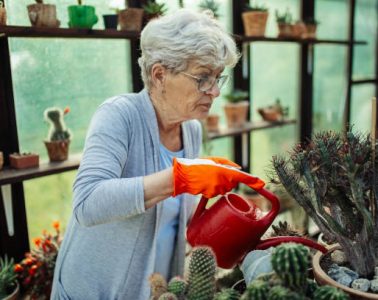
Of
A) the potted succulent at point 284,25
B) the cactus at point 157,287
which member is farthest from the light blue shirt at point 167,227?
the potted succulent at point 284,25

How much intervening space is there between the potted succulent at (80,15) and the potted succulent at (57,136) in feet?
1.32

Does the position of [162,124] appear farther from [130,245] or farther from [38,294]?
[38,294]

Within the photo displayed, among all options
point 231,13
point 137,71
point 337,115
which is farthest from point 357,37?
point 137,71

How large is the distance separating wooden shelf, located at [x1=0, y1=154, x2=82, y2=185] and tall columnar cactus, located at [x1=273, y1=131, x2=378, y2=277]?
50.6 inches

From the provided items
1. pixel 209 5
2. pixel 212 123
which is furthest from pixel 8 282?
pixel 209 5


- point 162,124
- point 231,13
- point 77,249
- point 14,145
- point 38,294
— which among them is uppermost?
point 231,13

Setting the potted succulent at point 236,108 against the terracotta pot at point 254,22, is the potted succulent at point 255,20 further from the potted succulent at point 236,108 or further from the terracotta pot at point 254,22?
the potted succulent at point 236,108

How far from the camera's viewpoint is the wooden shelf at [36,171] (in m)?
1.73

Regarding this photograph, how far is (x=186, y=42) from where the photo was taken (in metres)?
1.07

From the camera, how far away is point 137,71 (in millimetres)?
2324

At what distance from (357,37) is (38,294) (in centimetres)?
367

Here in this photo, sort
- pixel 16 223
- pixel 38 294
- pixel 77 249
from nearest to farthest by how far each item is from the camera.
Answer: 1. pixel 77 249
2. pixel 38 294
3. pixel 16 223

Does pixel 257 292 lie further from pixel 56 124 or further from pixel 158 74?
pixel 56 124

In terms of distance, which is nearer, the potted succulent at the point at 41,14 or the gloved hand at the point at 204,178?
the gloved hand at the point at 204,178
